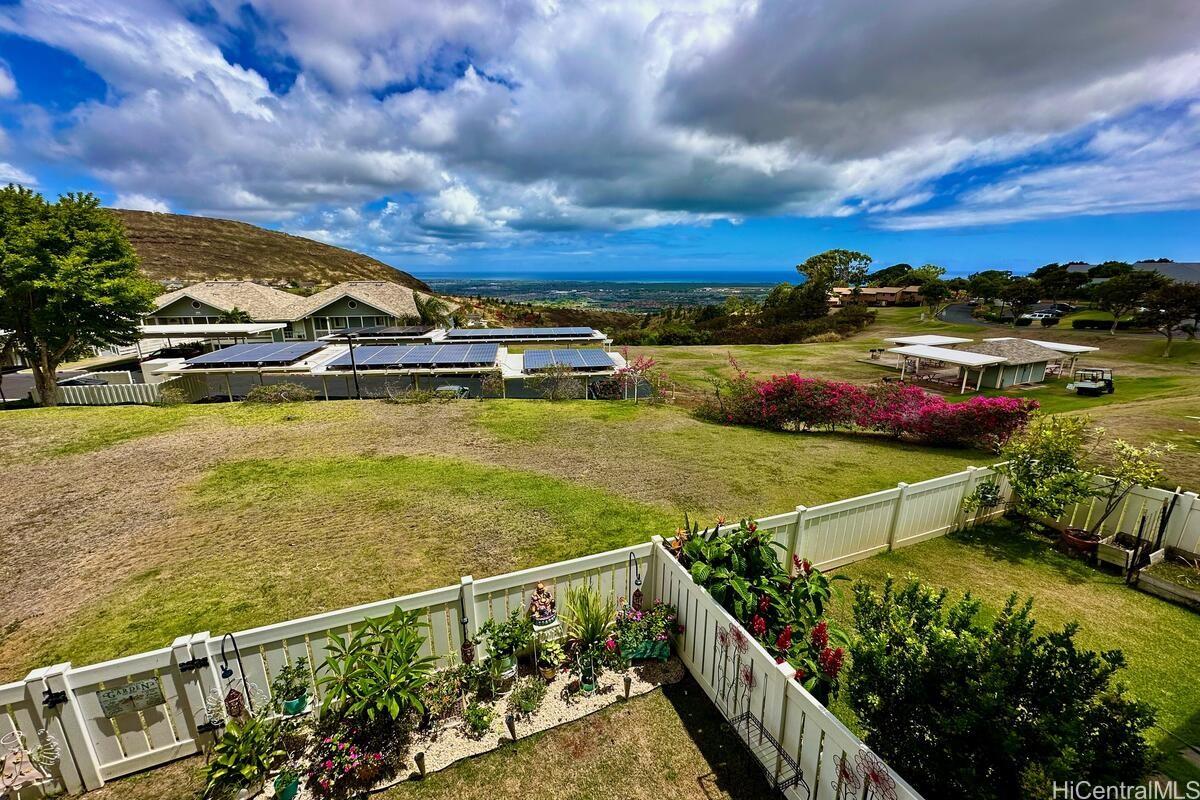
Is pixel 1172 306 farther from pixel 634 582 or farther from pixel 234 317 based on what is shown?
pixel 234 317

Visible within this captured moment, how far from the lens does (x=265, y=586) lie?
8102 millimetres

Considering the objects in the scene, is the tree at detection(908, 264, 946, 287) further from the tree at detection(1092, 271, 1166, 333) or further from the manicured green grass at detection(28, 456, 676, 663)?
the manicured green grass at detection(28, 456, 676, 663)

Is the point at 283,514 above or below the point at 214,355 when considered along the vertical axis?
below

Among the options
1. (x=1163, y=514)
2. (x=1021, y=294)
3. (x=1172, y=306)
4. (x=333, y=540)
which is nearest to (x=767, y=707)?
(x=333, y=540)

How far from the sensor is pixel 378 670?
4.92 metres

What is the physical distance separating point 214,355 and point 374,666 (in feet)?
81.7

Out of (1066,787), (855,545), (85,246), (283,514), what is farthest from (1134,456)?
(85,246)

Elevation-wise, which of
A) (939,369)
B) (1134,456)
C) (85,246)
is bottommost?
(939,369)

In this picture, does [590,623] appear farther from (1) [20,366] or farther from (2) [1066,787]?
(1) [20,366]

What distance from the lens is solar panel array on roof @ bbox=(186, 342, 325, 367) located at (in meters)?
22.1

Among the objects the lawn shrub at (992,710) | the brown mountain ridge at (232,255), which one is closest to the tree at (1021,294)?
the lawn shrub at (992,710)

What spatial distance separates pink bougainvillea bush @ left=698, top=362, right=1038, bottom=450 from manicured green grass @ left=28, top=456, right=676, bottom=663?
30.3ft

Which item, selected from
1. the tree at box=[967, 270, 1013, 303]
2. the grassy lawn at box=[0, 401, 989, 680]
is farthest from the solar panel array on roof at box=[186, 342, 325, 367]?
the tree at box=[967, 270, 1013, 303]

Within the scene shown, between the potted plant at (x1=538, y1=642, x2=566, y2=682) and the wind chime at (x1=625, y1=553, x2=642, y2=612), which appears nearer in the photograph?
the potted plant at (x1=538, y1=642, x2=566, y2=682)
